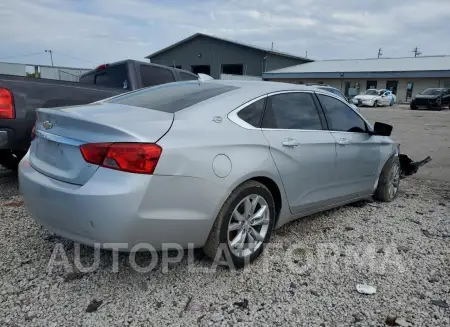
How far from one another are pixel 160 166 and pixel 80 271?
1.23m

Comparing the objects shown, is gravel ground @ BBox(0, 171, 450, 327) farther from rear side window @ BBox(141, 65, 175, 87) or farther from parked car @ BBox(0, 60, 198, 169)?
rear side window @ BBox(141, 65, 175, 87)

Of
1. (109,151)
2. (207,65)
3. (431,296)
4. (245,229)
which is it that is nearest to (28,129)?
(109,151)

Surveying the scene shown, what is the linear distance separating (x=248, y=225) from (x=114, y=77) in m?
4.08

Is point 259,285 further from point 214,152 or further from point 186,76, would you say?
point 186,76

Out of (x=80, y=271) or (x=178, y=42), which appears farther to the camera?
(x=178, y=42)

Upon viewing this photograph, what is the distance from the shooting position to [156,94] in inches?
133

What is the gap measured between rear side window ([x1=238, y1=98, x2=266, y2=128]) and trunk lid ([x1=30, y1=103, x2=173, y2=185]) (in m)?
0.63

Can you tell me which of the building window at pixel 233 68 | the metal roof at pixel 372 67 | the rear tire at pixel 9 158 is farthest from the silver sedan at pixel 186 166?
the building window at pixel 233 68

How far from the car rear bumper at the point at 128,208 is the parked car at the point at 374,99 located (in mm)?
31401

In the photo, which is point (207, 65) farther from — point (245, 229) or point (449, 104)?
point (245, 229)

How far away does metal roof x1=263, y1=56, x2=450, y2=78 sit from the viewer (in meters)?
38.0

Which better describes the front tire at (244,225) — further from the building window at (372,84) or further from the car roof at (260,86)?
the building window at (372,84)

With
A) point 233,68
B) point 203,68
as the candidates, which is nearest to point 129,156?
point 233,68

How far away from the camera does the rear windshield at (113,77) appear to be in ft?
19.2
